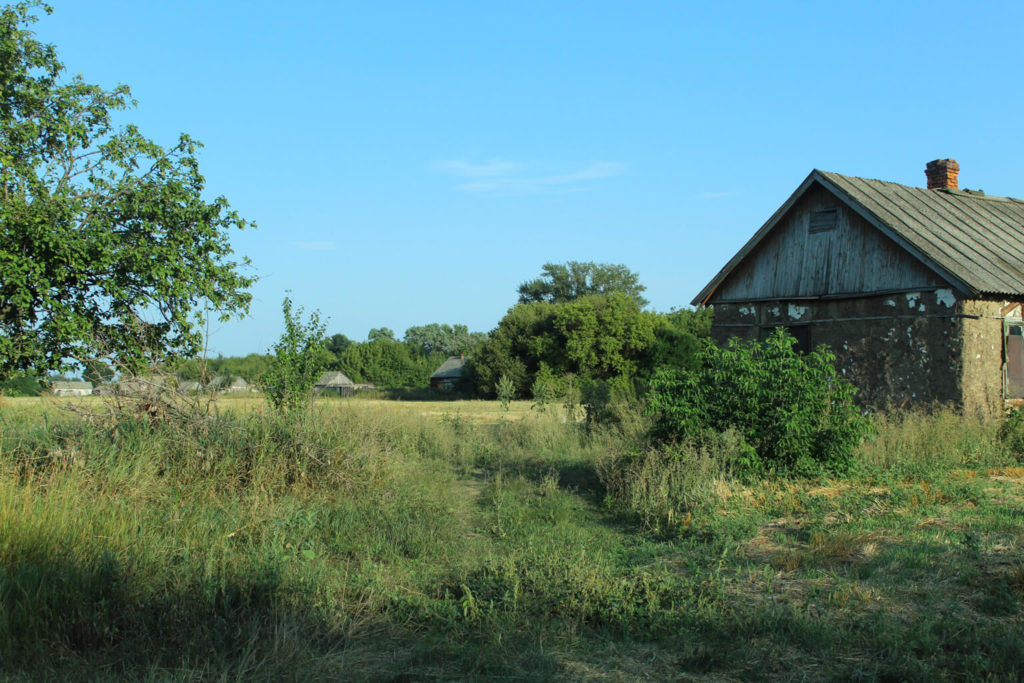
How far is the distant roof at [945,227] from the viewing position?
14.3m

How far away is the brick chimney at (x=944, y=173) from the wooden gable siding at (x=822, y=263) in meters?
5.35

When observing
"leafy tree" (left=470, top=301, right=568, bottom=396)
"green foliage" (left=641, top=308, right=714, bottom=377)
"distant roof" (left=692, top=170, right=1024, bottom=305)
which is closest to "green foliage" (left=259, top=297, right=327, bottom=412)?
"distant roof" (left=692, top=170, right=1024, bottom=305)

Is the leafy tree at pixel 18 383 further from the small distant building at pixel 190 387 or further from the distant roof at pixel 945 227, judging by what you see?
the distant roof at pixel 945 227

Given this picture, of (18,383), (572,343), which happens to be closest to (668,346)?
(572,343)

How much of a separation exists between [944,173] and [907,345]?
25.8 ft

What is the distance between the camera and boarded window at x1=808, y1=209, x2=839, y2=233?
16.9 meters

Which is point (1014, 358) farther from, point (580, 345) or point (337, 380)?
point (337, 380)

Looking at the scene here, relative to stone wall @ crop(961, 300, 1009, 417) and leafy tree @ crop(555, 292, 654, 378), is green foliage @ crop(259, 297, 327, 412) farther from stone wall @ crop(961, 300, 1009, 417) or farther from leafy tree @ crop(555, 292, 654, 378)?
leafy tree @ crop(555, 292, 654, 378)

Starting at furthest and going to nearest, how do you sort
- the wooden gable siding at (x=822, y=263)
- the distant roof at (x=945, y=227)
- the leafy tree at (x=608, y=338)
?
1. the leafy tree at (x=608, y=338)
2. the wooden gable siding at (x=822, y=263)
3. the distant roof at (x=945, y=227)

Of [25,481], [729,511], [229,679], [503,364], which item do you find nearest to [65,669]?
[229,679]

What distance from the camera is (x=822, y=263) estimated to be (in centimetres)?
1683

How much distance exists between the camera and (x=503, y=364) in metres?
50.6

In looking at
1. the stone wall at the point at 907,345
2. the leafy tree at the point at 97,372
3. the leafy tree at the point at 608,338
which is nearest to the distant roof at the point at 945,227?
the stone wall at the point at 907,345

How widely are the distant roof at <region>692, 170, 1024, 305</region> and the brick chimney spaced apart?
43cm
